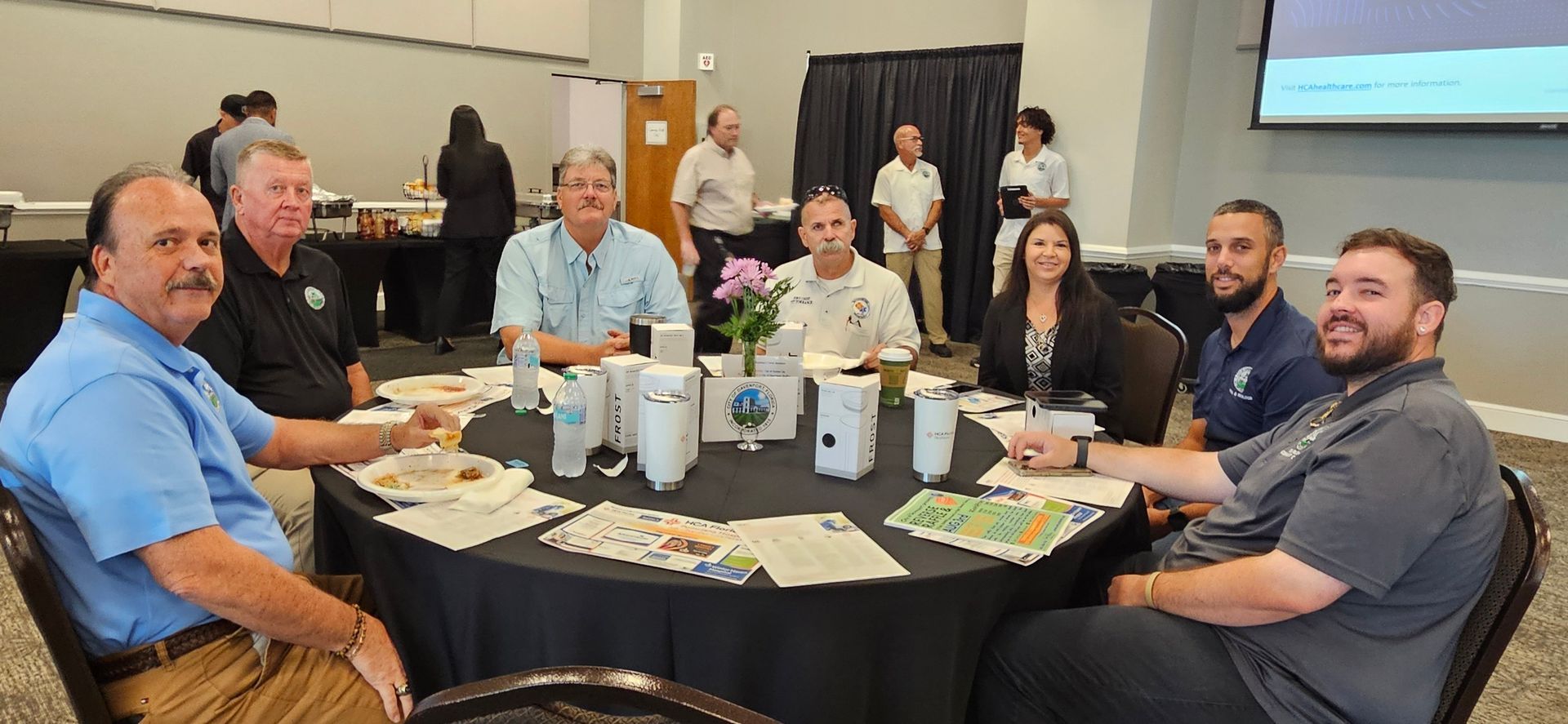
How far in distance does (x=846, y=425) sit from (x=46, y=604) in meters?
1.23

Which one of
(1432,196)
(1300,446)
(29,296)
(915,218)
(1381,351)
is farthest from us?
(915,218)

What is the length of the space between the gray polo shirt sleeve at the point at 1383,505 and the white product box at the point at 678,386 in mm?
1050

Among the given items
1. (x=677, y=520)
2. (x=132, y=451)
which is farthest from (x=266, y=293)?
(x=677, y=520)

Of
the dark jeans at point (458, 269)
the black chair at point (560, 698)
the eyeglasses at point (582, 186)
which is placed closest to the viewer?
the black chair at point (560, 698)

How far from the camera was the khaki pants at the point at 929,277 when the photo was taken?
6.73m

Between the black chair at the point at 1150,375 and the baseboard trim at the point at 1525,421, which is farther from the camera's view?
the baseboard trim at the point at 1525,421

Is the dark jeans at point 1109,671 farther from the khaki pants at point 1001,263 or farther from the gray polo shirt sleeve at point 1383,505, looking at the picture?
the khaki pants at point 1001,263

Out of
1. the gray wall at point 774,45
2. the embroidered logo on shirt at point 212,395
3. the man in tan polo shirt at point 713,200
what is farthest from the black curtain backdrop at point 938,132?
the embroidered logo on shirt at point 212,395

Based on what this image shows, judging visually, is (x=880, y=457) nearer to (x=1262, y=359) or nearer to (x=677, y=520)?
(x=677, y=520)

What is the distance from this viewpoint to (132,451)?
4.22ft

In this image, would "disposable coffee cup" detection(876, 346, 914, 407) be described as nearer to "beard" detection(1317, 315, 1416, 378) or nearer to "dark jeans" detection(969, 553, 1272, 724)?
"dark jeans" detection(969, 553, 1272, 724)

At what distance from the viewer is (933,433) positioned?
181cm

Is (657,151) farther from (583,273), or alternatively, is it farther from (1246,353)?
(1246,353)

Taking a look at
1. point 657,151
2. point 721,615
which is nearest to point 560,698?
point 721,615
